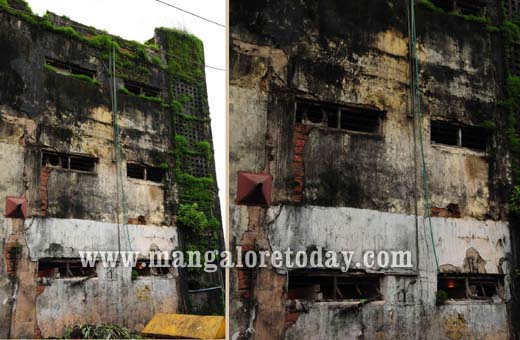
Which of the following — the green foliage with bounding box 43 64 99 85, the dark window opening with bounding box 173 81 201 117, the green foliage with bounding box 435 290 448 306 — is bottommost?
the green foliage with bounding box 435 290 448 306

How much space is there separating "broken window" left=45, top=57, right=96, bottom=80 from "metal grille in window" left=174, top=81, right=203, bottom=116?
2.21ft

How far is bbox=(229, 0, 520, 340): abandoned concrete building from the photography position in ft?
14.1

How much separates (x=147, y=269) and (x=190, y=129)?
45.5 inches

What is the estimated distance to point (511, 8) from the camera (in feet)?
18.6

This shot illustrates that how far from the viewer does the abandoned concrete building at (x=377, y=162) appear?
4285 millimetres

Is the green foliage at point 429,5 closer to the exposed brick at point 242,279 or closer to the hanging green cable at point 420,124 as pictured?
the hanging green cable at point 420,124

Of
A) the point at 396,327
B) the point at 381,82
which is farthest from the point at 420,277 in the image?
the point at 381,82

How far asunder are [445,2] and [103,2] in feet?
9.35

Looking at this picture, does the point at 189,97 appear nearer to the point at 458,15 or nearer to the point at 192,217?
the point at 192,217

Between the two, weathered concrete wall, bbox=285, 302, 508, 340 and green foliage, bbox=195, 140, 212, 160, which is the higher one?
green foliage, bbox=195, 140, 212, 160

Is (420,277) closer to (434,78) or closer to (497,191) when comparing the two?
(497,191)

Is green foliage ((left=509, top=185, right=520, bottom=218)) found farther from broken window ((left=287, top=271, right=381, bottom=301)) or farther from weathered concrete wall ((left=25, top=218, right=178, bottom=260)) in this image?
weathered concrete wall ((left=25, top=218, right=178, bottom=260))

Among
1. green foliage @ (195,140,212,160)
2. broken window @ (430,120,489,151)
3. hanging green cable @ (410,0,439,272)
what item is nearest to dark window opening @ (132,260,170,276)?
green foliage @ (195,140,212,160)

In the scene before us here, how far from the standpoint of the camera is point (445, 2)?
17.7 feet
